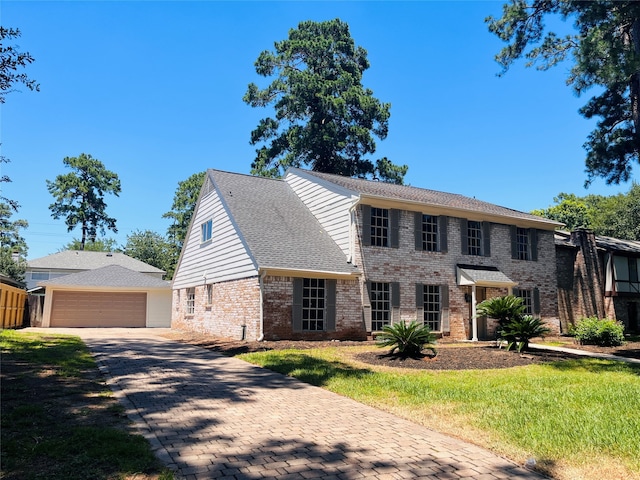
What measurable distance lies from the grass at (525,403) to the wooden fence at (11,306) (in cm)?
1818

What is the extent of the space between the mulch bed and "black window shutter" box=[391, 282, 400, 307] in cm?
222

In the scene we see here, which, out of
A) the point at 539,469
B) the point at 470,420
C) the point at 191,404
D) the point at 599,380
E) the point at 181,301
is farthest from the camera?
the point at 181,301

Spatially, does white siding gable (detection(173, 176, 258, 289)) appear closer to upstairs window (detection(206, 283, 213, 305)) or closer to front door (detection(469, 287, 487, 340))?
upstairs window (detection(206, 283, 213, 305))

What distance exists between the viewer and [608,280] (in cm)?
2523

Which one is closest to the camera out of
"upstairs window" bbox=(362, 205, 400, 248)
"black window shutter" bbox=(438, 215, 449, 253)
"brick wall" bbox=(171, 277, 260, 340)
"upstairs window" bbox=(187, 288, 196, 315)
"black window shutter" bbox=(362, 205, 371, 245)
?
"brick wall" bbox=(171, 277, 260, 340)

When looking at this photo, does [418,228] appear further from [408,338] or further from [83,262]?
[83,262]

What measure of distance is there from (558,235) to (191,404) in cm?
2514

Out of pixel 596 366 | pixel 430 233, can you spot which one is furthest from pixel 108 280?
pixel 596 366

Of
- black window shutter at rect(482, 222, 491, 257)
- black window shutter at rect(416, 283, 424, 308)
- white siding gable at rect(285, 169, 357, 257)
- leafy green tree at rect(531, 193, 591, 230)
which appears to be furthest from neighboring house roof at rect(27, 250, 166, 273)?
leafy green tree at rect(531, 193, 591, 230)

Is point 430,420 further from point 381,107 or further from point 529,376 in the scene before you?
point 381,107

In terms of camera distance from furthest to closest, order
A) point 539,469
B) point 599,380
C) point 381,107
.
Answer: point 381,107 → point 599,380 → point 539,469

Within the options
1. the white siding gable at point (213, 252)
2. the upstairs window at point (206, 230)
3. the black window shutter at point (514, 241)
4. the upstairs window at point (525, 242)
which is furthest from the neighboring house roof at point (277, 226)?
the upstairs window at point (525, 242)

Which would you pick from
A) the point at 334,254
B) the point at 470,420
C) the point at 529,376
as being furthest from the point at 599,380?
the point at 334,254

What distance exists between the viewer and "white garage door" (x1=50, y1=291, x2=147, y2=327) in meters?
28.1
